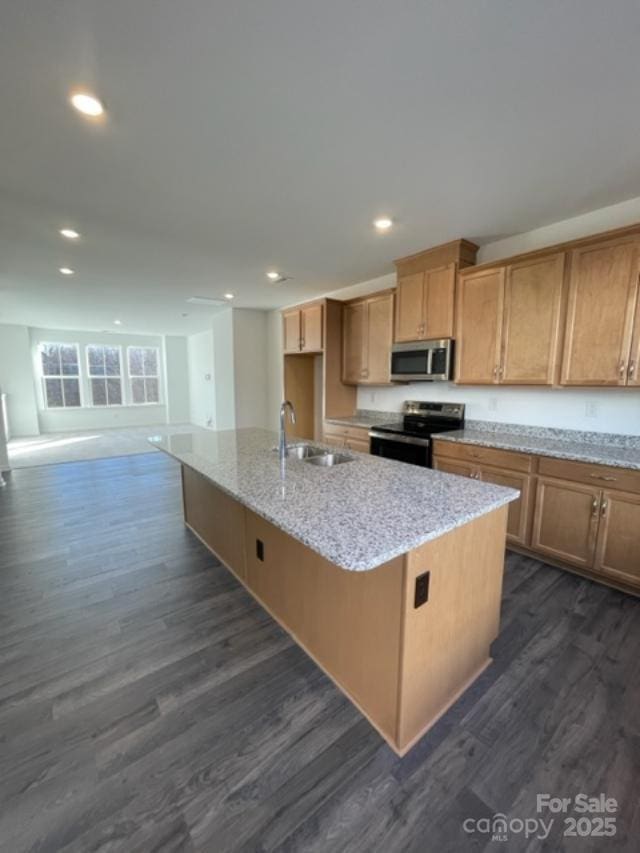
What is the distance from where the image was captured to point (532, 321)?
2844 mm

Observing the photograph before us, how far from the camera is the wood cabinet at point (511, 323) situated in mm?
2740

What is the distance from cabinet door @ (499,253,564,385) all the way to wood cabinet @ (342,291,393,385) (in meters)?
1.28

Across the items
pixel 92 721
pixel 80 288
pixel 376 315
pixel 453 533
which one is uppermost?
pixel 80 288

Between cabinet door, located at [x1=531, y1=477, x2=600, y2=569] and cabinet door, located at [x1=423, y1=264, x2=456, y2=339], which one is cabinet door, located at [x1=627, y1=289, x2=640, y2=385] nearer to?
cabinet door, located at [x1=531, y1=477, x2=600, y2=569]

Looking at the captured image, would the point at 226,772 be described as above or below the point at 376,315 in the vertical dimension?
below

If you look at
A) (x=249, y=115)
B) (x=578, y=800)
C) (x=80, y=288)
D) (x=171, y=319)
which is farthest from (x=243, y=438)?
(x=171, y=319)

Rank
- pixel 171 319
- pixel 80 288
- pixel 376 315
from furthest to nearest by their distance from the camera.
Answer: pixel 171 319
pixel 80 288
pixel 376 315

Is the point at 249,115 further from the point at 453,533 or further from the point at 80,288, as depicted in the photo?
the point at 80,288

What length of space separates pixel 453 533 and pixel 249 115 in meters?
2.09

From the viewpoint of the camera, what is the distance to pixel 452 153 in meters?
1.99

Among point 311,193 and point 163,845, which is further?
point 311,193

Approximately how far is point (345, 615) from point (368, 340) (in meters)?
3.30

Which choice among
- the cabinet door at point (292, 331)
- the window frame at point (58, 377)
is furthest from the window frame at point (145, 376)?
the cabinet door at point (292, 331)

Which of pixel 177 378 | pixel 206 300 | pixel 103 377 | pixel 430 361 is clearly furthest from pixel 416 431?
Answer: pixel 103 377
